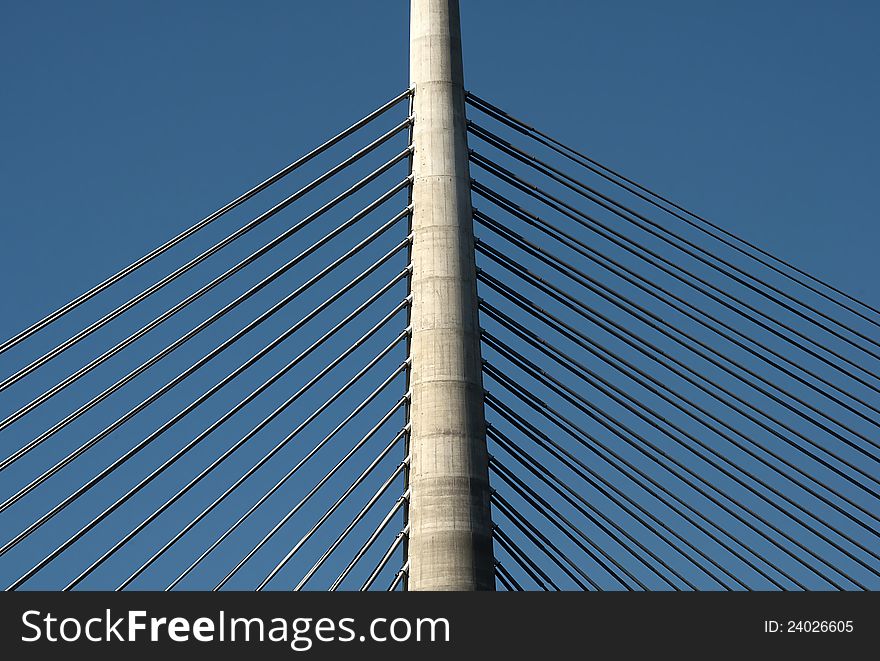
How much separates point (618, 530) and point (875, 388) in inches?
199

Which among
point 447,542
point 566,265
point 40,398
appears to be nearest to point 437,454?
point 447,542

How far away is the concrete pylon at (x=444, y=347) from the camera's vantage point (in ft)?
95.5

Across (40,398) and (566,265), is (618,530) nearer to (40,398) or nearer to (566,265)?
(566,265)

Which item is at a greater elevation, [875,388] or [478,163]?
[478,163]

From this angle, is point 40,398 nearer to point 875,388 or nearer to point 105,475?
point 105,475

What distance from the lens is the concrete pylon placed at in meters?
29.1

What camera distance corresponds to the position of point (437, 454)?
96.6 feet

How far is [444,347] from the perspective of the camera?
98.2ft

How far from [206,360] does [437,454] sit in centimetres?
406
